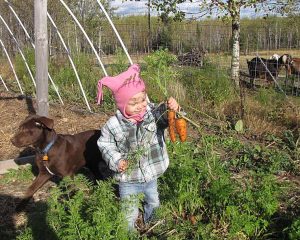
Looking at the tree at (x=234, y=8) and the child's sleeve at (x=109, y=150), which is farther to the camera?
the tree at (x=234, y=8)

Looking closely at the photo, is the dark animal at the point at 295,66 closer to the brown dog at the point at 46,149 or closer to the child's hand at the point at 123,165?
the brown dog at the point at 46,149

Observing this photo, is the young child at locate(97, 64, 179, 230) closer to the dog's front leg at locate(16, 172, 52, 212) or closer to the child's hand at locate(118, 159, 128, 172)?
the child's hand at locate(118, 159, 128, 172)

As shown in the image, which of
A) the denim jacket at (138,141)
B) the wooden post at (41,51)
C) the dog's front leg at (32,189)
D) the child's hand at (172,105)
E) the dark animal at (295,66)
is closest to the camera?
the child's hand at (172,105)

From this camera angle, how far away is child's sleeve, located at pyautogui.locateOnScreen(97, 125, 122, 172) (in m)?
3.08

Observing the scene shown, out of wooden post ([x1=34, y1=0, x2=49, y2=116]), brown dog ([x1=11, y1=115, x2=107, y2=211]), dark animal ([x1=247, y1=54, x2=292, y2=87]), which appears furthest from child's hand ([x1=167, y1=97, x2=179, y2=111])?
dark animal ([x1=247, y1=54, x2=292, y2=87])

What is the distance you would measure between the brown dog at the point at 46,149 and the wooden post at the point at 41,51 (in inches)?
45.9

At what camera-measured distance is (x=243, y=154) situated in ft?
16.8

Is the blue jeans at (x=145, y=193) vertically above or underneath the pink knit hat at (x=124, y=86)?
underneath

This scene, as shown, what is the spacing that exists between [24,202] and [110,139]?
1.41m

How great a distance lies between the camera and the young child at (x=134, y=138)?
3068mm

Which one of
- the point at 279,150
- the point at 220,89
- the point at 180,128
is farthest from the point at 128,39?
the point at 180,128

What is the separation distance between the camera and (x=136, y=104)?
10.1ft

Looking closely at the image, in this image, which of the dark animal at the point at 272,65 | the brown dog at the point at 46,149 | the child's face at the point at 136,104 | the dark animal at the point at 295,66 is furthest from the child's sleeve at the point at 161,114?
the dark animal at the point at 295,66

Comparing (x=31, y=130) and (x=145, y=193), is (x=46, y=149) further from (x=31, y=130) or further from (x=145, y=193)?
(x=145, y=193)
